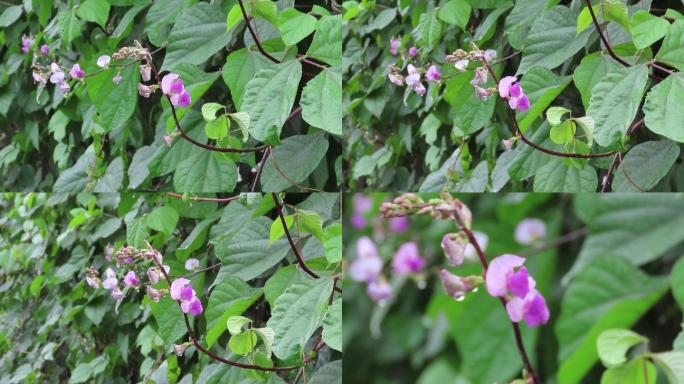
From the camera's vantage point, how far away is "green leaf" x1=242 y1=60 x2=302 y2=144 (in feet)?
4.19

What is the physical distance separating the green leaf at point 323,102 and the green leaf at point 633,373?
58 centimetres

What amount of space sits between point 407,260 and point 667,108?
0.41 meters

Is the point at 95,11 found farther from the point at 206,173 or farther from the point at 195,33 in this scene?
the point at 206,173

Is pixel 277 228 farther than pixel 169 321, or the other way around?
pixel 169 321

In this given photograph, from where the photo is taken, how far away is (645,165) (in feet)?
3.43

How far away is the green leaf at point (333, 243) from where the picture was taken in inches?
49.3

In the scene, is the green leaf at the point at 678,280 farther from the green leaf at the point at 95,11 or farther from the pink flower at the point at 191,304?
the green leaf at the point at 95,11

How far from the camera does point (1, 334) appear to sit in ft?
6.80

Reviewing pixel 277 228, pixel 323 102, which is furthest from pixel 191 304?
pixel 323 102

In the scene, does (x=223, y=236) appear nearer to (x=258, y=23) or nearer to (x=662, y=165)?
(x=258, y=23)

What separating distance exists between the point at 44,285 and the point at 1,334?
0.80 feet

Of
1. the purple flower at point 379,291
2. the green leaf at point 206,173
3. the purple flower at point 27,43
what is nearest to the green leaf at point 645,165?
the purple flower at point 379,291

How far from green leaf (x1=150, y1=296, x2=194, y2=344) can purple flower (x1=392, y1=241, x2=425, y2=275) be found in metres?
0.56

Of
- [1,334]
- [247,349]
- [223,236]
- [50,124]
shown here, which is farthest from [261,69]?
[1,334]
